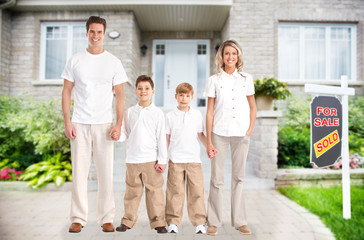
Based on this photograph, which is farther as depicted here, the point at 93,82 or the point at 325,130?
the point at 325,130

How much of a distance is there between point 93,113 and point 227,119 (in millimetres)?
1013

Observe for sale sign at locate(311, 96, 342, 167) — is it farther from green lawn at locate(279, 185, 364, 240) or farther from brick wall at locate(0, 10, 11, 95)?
brick wall at locate(0, 10, 11, 95)

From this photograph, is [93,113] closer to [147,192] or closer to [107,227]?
[147,192]

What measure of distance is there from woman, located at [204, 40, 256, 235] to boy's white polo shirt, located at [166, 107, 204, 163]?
0.39ft

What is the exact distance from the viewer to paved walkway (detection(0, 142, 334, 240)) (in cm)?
221

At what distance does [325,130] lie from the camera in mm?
2441

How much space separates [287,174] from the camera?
4078 mm

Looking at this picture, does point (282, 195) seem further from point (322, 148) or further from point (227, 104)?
point (227, 104)

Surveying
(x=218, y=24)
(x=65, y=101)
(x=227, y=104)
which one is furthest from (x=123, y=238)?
(x=218, y=24)

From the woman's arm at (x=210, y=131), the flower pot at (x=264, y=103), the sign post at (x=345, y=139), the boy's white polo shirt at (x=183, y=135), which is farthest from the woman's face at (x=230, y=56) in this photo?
the flower pot at (x=264, y=103)

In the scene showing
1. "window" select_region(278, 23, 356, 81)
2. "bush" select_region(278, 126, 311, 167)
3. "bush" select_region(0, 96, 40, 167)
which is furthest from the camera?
"window" select_region(278, 23, 356, 81)

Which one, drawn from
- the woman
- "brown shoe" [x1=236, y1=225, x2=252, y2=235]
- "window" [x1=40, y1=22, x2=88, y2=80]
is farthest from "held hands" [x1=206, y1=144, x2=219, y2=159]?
"window" [x1=40, y1=22, x2=88, y2=80]

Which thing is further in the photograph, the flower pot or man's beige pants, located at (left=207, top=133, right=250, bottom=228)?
the flower pot

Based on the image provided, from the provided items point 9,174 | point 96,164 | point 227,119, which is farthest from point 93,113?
point 9,174
